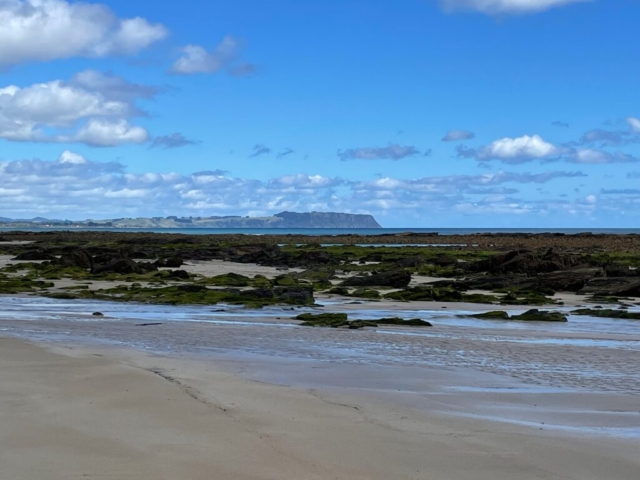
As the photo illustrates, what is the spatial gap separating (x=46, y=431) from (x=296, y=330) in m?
9.26

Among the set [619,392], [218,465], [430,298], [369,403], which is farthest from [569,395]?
[430,298]

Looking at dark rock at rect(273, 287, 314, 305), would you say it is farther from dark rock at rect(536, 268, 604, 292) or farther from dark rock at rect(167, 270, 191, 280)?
dark rock at rect(536, 268, 604, 292)

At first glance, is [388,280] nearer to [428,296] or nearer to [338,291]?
[338,291]

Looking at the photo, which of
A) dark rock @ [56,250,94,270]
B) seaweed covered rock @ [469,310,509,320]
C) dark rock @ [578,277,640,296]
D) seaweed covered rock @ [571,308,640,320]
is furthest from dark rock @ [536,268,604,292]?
dark rock @ [56,250,94,270]

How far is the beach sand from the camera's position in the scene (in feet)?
19.3

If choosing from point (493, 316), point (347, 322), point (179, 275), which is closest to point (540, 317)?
point (493, 316)

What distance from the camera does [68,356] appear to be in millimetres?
11414

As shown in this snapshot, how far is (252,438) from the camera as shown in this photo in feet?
22.2

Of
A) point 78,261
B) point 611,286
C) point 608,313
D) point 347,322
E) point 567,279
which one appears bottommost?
point 347,322

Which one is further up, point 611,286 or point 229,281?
point 611,286

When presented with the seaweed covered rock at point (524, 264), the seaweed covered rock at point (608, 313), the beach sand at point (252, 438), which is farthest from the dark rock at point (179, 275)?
the beach sand at point (252, 438)

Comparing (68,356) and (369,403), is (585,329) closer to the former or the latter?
(369,403)

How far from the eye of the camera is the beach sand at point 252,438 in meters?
5.88

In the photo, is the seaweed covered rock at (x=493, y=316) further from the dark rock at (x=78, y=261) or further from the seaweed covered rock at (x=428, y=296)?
the dark rock at (x=78, y=261)
